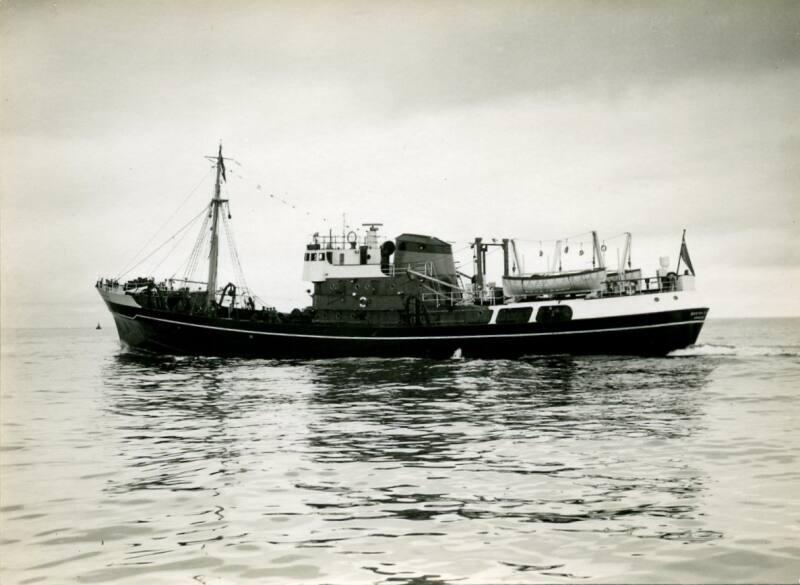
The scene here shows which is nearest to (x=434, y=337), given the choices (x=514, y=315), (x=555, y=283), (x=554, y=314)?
(x=514, y=315)

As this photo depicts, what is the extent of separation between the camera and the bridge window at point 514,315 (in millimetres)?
37125

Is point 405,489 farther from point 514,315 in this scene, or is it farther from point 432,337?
point 514,315

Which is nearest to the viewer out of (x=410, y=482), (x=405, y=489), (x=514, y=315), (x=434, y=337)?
(x=405, y=489)

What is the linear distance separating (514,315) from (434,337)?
465cm

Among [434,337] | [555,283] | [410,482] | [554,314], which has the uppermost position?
[555,283]

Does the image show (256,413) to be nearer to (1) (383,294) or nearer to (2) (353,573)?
(2) (353,573)

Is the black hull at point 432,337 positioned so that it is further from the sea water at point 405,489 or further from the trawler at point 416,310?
the sea water at point 405,489

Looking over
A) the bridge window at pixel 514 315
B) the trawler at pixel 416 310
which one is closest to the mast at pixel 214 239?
the trawler at pixel 416 310

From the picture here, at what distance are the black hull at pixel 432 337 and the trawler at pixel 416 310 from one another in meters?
0.06

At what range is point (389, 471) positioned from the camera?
11.3m

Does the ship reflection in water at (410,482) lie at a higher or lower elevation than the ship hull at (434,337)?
lower

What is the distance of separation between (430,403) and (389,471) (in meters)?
9.17

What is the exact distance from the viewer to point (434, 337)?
124ft

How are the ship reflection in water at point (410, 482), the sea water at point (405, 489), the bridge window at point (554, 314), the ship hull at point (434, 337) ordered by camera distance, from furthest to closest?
A: the bridge window at point (554, 314), the ship hull at point (434, 337), the ship reflection in water at point (410, 482), the sea water at point (405, 489)
